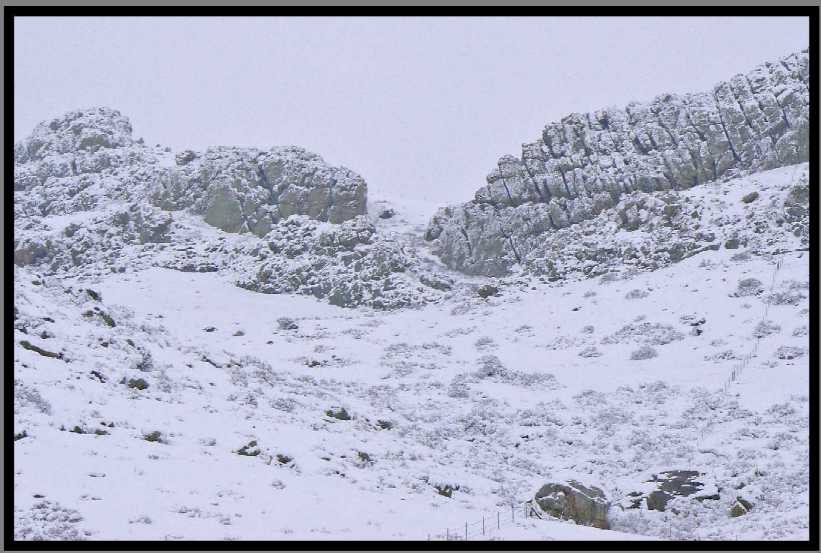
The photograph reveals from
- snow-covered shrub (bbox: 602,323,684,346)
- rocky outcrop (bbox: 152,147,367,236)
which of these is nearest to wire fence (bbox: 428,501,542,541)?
snow-covered shrub (bbox: 602,323,684,346)

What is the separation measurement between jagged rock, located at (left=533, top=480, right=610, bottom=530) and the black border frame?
16.5ft

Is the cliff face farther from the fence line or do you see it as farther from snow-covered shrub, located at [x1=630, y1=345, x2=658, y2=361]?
the fence line

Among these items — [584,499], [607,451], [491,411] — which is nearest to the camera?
[584,499]

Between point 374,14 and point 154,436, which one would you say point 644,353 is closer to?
point 154,436

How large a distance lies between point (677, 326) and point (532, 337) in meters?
7.48

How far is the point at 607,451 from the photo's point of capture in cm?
2205

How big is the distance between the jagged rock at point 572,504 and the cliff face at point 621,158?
120 ft

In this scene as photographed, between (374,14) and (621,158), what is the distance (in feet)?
151

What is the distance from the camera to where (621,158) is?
55.1 metres

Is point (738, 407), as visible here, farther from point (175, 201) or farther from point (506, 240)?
point (175, 201)

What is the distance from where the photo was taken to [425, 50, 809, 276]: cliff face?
5206cm

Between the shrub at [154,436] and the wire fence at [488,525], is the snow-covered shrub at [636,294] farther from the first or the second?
the shrub at [154,436]

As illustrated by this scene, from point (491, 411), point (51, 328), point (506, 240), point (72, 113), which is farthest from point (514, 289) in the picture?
point (72, 113)

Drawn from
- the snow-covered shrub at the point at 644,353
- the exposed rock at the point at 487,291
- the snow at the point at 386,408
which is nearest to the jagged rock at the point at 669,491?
the snow at the point at 386,408
